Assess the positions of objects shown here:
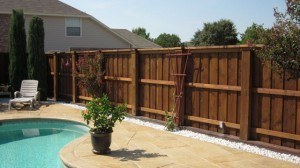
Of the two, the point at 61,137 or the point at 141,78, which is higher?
the point at 141,78

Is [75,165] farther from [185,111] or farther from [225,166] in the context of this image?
[185,111]

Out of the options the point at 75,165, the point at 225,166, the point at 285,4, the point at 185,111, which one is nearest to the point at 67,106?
the point at 185,111

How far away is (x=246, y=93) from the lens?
699 cm

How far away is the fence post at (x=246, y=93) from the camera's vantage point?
6906mm

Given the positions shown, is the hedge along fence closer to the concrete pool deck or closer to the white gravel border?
the white gravel border

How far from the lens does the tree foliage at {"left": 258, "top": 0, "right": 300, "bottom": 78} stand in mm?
4315

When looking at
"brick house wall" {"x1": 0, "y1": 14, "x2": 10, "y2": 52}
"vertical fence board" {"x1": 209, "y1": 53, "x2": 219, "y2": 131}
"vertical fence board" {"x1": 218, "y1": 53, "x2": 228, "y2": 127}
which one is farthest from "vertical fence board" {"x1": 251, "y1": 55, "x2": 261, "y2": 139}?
"brick house wall" {"x1": 0, "y1": 14, "x2": 10, "y2": 52}

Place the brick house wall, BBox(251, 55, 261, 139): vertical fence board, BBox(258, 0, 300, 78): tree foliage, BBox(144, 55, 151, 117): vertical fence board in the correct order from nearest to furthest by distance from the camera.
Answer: BBox(258, 0, 300, 78): tree foliage < BBox(251, 55, 261, 139): vertical fence board < BBox(144, 55, 151, 117): vertical fence board < the brick house wall

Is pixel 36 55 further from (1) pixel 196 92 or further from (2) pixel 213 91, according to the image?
(2) pixel 213 91

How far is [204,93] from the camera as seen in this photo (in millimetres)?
8062

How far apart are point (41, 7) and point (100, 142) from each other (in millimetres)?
20041

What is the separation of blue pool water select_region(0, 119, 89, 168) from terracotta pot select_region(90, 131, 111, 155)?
34.0 inches

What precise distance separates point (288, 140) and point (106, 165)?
330cm

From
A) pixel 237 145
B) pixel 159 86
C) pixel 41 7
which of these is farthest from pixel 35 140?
pixel 41 7
